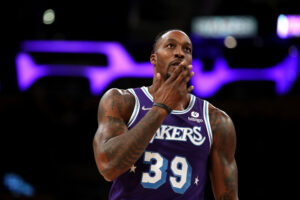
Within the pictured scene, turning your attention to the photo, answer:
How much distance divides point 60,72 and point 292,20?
19.3ft

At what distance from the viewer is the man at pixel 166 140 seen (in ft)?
8.66

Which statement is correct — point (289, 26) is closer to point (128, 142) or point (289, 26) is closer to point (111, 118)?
point (111, 118)

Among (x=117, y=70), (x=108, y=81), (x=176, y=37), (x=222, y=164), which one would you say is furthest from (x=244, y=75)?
(x=222, y=164)

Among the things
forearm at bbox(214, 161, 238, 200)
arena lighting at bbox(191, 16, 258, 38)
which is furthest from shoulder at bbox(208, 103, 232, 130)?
arena lighting at bbox(191, 16, 258, 38)

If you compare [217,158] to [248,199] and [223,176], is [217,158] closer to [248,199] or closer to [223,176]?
[223,176]

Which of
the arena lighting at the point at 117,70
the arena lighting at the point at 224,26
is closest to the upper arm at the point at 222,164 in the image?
the arena lighting at the point at 117,70

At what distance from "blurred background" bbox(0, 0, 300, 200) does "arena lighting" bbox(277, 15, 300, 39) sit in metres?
0.02

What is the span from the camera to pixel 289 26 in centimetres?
1045

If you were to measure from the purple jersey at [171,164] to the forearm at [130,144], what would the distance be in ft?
0.71

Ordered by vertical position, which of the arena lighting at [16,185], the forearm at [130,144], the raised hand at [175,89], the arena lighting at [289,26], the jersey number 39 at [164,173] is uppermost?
the arena lighting at [289,26]

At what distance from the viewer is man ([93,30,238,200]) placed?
264cm

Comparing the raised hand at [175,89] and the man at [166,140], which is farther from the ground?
the raised hand at [175,89]

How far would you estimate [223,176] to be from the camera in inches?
122

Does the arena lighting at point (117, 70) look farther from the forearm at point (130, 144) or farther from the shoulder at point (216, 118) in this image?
the forearm at point (130, 144)
